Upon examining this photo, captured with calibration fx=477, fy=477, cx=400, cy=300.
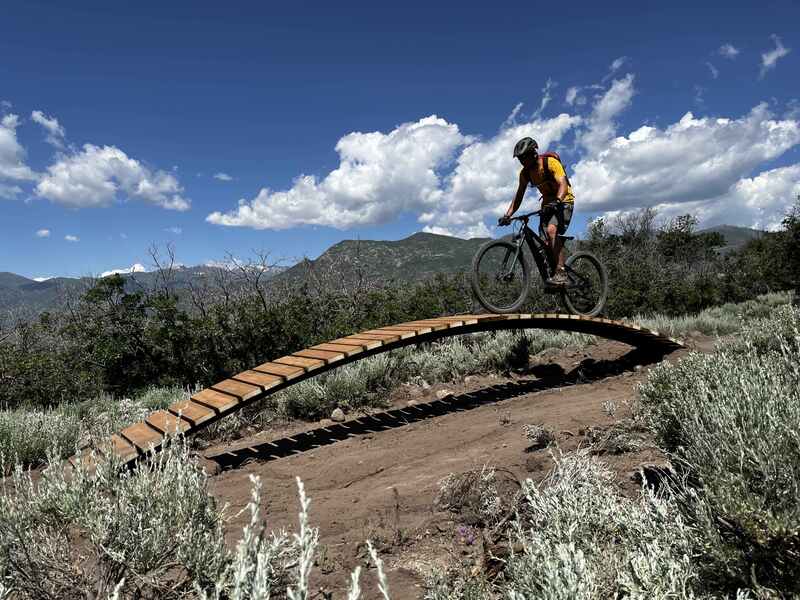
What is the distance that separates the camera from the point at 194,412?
439 cm

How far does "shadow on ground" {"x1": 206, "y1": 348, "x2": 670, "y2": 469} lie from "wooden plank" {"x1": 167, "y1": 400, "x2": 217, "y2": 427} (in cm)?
64

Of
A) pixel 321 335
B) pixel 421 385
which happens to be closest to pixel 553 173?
pixel 421 385

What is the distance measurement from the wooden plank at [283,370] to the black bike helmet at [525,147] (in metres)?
4.24

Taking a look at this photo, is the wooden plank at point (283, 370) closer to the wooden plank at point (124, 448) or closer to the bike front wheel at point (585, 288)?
the wooden plank at point (124, 448)

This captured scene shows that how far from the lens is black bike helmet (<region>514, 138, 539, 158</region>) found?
6.59m

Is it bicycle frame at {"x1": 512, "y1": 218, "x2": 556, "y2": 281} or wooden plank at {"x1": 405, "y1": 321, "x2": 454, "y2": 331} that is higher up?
bicycle frame at {"x1": 512, "y1": 218, "x2": 556, "y2": 281}

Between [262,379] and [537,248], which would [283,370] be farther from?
[537,248]

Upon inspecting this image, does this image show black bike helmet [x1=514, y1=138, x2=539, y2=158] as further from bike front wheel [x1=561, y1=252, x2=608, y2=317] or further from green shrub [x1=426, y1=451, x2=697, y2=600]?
green shrub [x1=426, y1=451, x2=697, y2=600]

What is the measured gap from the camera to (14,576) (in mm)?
2082

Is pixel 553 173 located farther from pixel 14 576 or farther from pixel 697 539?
pixel 14 576

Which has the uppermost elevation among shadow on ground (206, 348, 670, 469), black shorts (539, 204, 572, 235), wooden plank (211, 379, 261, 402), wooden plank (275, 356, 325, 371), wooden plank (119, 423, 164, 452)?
black shorts (539, 204, 572, 235)

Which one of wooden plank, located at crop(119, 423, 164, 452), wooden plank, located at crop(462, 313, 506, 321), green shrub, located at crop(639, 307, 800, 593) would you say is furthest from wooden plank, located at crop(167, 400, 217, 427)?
green shrub, located at crop(639, 307, 800, 593)

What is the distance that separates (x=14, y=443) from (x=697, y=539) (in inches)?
226

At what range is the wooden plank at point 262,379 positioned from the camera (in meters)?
4.60
